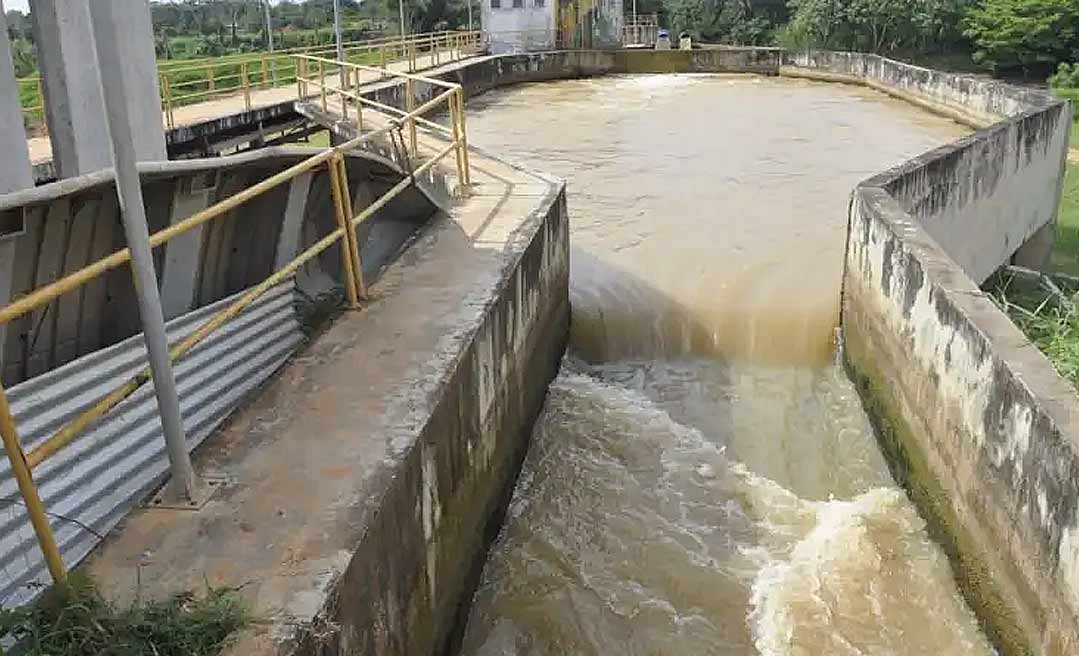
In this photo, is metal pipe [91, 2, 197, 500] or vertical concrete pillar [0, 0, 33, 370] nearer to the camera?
metal pipe [91, 2, 197, 500]

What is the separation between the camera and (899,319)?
633 centimetres

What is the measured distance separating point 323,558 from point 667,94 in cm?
2157

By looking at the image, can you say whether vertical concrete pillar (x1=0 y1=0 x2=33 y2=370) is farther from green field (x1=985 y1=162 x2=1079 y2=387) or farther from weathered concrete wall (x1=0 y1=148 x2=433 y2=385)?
green field (x1=985 y1=162 x2=1079 y2=387)

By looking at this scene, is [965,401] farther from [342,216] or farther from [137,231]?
[137,231]

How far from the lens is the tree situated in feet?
108

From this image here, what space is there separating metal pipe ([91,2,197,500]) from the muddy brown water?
200cm

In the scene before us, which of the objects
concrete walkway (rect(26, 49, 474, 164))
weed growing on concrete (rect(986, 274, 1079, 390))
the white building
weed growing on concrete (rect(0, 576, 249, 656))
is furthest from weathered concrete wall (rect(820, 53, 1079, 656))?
the white building

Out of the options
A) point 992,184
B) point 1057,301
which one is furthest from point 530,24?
point 1057,301

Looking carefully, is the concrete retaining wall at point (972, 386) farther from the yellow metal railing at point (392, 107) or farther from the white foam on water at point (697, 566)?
the yellow metal railing at point (392, 107)

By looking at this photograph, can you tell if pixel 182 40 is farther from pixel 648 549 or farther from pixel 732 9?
pixel 648 549

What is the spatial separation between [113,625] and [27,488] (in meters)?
0.44

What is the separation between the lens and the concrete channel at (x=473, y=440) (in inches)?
125

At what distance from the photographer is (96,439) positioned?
4.06m

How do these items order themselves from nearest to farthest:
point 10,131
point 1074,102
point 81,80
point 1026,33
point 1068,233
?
1. point 10,131
2. point 81,80
3. point 1068,233
4. point 1074,102
5. point 1026,33
